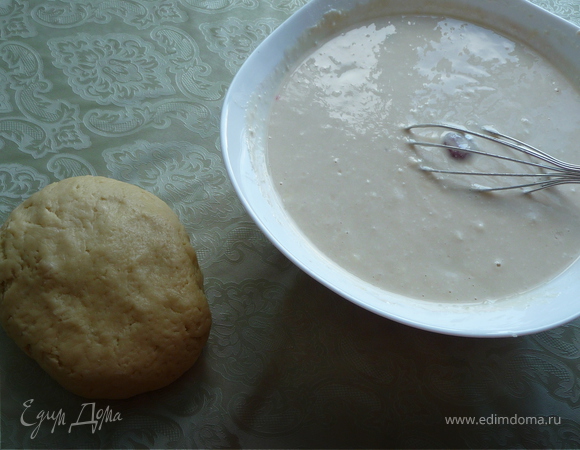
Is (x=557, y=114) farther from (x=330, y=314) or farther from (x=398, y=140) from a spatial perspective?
(x=330, y=314)

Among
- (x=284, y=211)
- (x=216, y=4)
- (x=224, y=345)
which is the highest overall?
(x=216, y=4)

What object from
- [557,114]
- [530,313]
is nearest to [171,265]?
[530,313]

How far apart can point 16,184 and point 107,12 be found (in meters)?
0.51

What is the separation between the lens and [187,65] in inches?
44.8

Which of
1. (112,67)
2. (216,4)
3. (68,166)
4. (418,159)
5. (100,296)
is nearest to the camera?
(100,296)

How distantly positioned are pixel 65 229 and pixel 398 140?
636 mm

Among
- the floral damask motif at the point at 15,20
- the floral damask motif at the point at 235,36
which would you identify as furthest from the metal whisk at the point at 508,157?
the floral damask motif at the point at 15,20

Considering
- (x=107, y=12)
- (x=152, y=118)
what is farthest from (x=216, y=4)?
(x=152, y=118)

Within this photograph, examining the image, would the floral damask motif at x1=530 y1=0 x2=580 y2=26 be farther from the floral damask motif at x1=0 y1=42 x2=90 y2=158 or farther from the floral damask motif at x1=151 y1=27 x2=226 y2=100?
the floral damask motif at x1=0 y1=42 x2=90 y2=158

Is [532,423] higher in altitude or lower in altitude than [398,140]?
lower

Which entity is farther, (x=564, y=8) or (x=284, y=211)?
(x=564, y=8)

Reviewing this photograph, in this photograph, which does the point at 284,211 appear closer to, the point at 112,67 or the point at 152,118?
the point at 152,118

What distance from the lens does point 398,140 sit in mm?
Answer: 909

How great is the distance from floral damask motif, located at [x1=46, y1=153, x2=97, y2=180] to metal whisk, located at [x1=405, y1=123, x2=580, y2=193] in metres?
0.68
